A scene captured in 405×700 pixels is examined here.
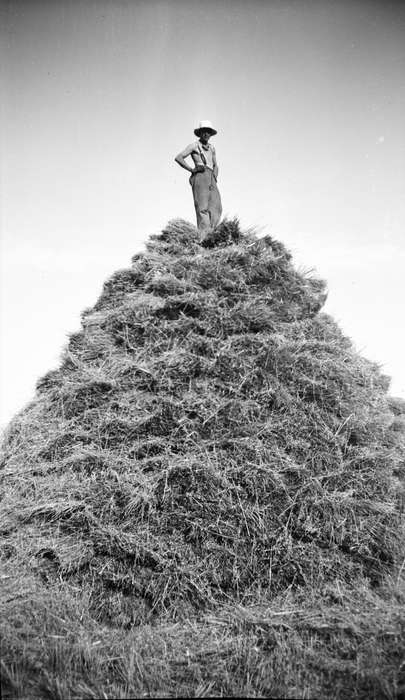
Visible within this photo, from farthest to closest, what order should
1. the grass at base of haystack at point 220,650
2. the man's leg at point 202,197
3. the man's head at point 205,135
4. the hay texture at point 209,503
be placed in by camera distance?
the man's head at point 205,135 < the man's leg at point 202,197 < the hay texture at point 209,503 < the grass at base of haystack at point 220,650

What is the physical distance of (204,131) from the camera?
6441 mm

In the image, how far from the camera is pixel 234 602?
11.0 ft

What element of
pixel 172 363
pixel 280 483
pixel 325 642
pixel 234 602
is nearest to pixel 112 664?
pixel 234 602

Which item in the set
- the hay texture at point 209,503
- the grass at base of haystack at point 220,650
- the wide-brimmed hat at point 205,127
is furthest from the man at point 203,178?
the grass at base of haystack at point 220,650

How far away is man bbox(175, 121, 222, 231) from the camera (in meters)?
6.32

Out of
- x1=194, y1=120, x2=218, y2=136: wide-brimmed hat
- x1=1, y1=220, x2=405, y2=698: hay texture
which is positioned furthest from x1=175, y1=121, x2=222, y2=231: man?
x1=1, y1=220, x2=405, y2=698: hay texture

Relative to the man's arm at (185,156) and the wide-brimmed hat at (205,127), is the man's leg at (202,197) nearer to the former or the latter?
the man's arm at (185,156)

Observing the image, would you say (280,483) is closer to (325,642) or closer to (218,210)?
(325,642)

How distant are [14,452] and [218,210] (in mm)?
4080

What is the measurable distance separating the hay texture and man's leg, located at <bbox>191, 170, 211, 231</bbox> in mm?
1444

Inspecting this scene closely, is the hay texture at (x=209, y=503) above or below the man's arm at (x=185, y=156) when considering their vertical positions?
below

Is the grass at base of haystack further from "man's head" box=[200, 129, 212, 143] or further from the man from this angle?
"man's head" box=[200, 129, 212, 143]

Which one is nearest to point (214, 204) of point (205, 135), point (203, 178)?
point (203, 178)

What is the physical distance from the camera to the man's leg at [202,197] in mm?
6297
